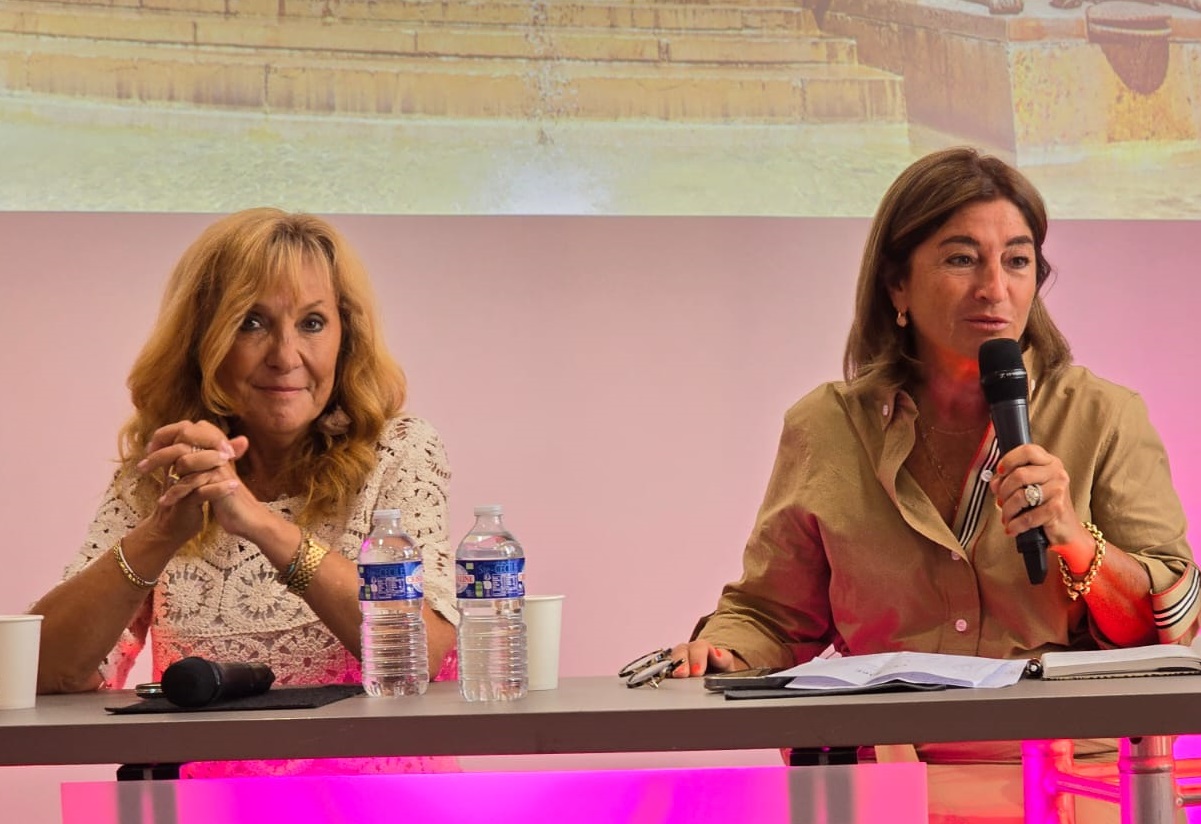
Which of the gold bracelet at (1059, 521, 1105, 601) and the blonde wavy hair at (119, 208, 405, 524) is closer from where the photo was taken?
the gold bracelet at (1059, 521, 1105, 601)

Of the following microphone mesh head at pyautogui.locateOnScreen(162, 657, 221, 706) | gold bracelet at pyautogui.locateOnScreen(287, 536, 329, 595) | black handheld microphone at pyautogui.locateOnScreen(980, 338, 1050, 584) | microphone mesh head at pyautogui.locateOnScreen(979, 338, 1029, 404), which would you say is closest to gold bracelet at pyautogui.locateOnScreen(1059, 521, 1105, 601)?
black handheld microphone at pyautogui.locateOnScreen(980, 338, 1050, 584)

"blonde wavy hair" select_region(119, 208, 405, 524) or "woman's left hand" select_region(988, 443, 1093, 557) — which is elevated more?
"blonde wavy hair" select_region(119, 208, 405, 524)

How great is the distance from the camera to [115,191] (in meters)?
3.57

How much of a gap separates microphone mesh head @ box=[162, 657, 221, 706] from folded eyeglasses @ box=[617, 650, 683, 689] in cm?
50

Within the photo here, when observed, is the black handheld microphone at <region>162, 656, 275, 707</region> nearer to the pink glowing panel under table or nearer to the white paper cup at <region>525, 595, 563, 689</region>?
the pink glowing panel under table

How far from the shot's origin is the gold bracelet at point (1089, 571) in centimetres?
202

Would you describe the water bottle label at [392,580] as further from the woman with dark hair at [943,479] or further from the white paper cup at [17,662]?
the woman with dark hair at [943,479]

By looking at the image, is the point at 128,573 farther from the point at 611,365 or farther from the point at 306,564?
the point at 611,365

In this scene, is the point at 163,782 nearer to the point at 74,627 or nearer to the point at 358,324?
the point at 74,627

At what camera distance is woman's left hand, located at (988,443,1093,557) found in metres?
1.82

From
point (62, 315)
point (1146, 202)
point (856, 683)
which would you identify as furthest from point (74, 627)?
point (1146, 202)

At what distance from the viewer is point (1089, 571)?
2023mm

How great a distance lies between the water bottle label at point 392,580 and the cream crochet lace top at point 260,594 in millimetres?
387

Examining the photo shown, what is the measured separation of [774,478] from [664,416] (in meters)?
1.26
